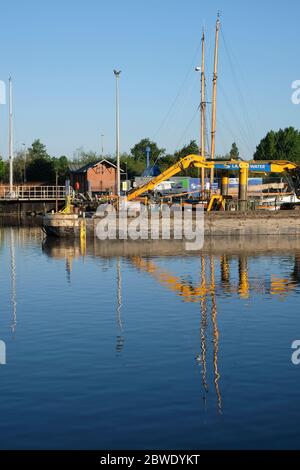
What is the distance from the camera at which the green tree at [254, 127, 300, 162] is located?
620ft

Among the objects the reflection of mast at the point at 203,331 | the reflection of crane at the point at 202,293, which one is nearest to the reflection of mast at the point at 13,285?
the reflection of mast at the point at 203,331

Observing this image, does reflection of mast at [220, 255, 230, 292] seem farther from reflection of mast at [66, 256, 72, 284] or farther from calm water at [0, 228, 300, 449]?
reflection of mast at [66, 256, 72, 284]

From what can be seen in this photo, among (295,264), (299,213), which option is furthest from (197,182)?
(295,264)

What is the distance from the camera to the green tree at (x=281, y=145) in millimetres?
189000

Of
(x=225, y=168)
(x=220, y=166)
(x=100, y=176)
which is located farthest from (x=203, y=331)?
(x=100, y=176)

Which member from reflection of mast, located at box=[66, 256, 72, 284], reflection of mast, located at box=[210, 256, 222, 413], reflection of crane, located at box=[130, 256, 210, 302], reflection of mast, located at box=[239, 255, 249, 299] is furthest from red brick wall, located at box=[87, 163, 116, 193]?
reflection of mast, located at box=[210, 256, 222, 413]

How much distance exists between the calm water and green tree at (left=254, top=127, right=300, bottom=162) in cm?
14769

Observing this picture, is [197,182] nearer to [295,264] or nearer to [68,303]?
[295,264]

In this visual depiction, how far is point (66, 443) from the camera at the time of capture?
16250mm

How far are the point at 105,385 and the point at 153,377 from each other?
5.31ft

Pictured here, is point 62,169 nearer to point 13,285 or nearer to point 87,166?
point 87,166

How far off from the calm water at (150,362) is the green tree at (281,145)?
14769 cm

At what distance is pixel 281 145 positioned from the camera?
190875mm

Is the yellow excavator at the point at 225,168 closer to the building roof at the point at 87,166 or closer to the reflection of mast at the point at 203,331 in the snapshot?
the reflection of mast at the point at 203,331
